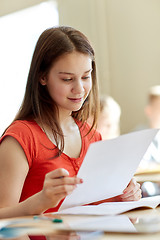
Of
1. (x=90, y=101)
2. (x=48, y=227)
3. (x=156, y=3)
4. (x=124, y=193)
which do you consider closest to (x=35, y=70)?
(x=90, y=101)

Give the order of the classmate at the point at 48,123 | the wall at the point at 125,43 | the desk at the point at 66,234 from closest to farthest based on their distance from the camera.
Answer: the desk at the point at 66,234 < the classmate at the point at 48,123 < the wall at the point at 125,43

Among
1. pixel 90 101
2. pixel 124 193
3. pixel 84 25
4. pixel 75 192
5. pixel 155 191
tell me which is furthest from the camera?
pixel 84 25

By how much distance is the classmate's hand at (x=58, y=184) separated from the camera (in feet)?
3.19

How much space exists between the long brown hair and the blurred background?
2.74 m

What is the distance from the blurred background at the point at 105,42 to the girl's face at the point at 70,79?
2813 mm

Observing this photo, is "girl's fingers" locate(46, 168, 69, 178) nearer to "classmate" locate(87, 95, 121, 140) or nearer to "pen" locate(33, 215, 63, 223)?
"pen" locate(33, 215, 63, 223)

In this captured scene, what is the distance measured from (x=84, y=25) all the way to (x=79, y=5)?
21 centimetres

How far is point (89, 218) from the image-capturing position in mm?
976

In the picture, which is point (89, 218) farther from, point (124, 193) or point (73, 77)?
point (73, 77)

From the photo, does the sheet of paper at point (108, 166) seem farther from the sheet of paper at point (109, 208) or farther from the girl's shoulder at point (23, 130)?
the girl's shoulder at point (23, 130)

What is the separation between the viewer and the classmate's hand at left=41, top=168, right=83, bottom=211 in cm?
97

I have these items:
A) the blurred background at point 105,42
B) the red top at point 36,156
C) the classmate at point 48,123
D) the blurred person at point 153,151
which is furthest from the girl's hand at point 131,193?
the blurred background at point 105,42

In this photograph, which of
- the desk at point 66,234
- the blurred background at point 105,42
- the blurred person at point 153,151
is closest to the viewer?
the desk at point 66,234

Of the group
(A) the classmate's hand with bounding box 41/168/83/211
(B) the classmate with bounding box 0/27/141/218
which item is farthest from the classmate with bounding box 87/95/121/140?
(A) the classmate's hand with bounding box 41/168/83/211
